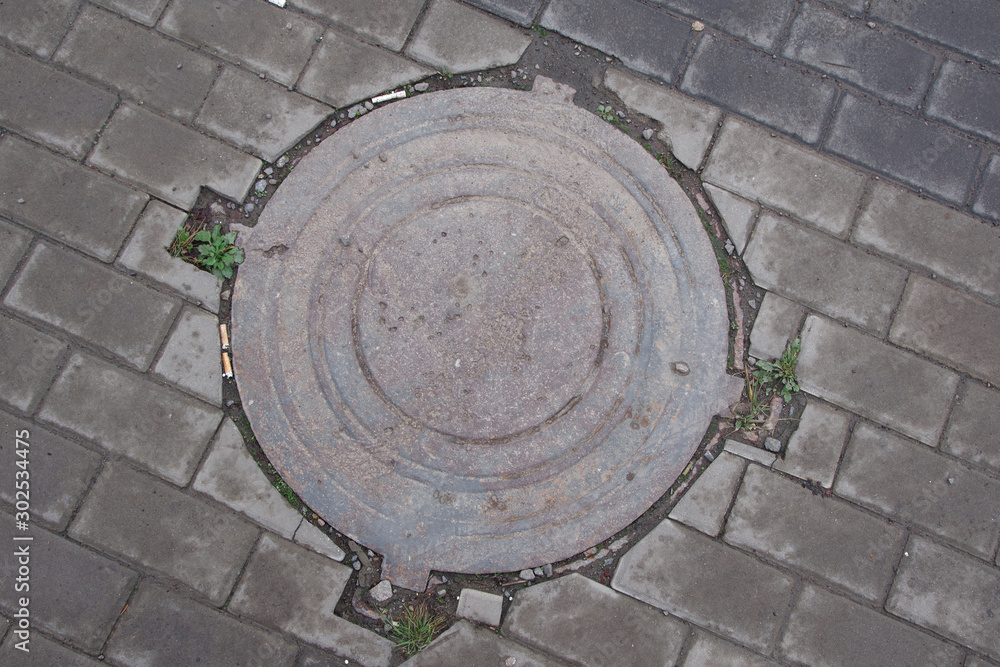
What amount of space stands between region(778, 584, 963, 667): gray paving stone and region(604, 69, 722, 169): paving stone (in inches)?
76.7

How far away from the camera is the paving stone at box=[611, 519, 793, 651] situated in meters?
2.47

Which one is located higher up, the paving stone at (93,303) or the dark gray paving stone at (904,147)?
the dark gray paving stone at (904,147)

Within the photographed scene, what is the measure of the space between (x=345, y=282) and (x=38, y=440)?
4.70ft

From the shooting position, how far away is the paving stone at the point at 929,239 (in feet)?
8.86

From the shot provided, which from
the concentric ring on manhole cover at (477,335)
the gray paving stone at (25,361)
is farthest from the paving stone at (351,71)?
the gray paving stone at (25,361)

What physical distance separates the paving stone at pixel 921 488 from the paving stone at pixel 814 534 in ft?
0.31

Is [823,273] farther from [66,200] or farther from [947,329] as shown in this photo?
[66,200]

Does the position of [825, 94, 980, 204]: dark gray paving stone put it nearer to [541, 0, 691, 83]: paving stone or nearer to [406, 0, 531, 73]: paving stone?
[541, 0, 691, 83]: paving stone

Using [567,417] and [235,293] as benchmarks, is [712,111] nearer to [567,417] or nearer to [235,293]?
[567,417]

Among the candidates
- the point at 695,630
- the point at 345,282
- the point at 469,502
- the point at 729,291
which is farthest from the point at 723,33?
the point at 695,630

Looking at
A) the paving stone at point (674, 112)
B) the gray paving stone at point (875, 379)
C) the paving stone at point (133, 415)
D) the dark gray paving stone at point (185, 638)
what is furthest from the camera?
the paving stone at point (674, 112)

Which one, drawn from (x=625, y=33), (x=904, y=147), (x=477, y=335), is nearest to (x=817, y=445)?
(x=904, y=147)

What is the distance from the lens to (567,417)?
252 cm

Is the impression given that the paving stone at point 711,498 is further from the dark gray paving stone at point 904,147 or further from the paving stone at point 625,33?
the paving stone at point 625,33
